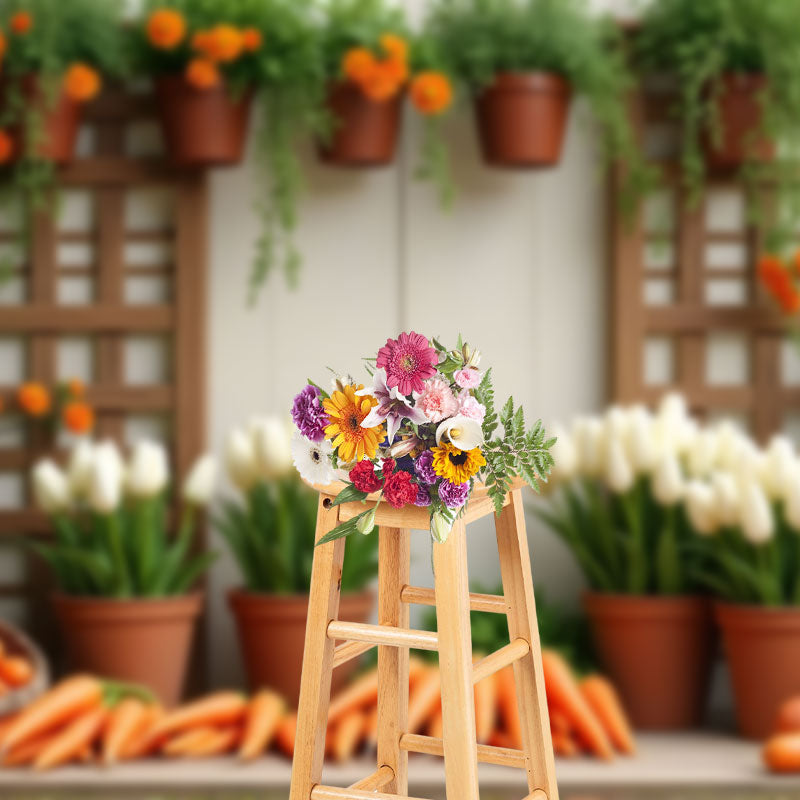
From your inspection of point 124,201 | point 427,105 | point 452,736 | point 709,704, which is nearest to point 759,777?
point 709,704

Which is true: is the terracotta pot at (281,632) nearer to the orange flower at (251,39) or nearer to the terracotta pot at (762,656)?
the terracotta pot at (762,656)

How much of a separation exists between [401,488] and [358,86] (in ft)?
4.54

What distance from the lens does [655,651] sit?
2193 mm

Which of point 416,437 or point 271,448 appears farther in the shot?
point 271,448

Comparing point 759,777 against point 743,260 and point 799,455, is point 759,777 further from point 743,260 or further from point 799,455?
point 743,260

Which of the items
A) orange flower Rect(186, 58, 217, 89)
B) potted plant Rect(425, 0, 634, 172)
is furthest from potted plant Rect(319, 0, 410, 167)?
orange flower Rect(186, 58, 217, 89)

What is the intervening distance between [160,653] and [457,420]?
1.34m

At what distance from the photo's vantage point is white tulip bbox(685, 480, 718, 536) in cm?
207

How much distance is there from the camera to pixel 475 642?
2.12 meters

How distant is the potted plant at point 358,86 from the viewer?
7.29 ft

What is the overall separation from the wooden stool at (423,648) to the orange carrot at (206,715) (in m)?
0.83

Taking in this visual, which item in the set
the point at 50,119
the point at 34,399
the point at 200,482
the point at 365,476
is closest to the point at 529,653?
the point at 365,476

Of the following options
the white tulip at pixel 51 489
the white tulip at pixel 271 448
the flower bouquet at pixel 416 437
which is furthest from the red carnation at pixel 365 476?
the white tulip at pixel 51 489

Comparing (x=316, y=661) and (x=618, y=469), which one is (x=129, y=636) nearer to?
(x=618, y=469)
